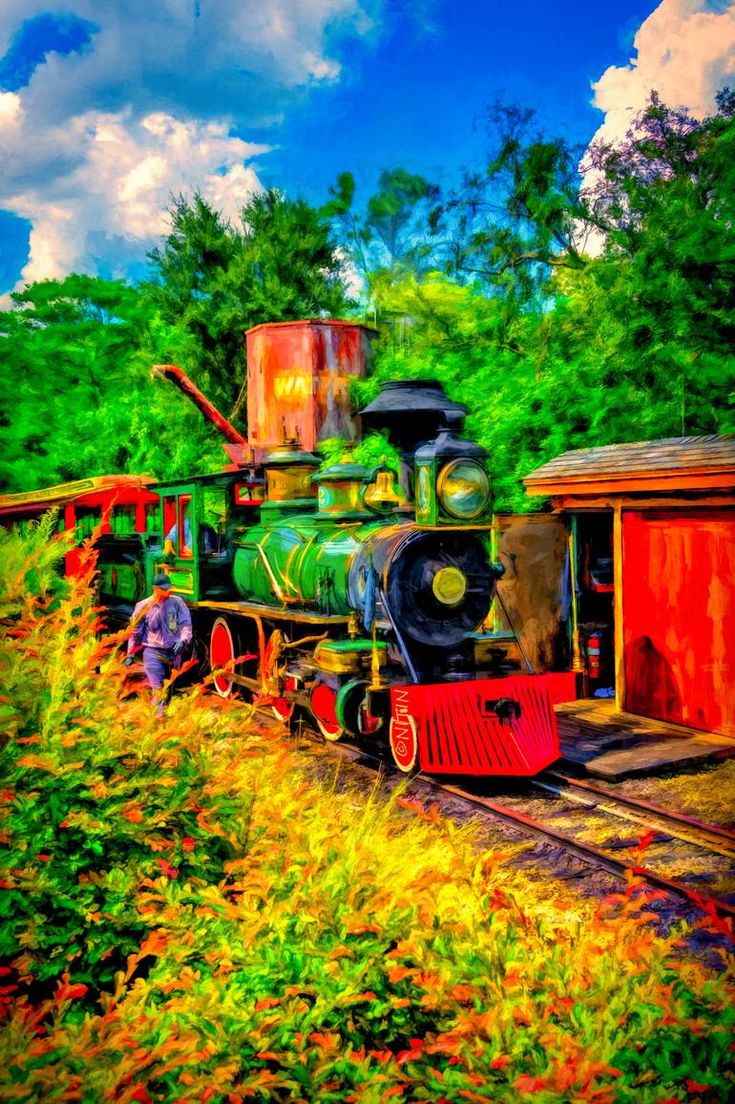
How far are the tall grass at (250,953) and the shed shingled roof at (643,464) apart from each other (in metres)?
5.21

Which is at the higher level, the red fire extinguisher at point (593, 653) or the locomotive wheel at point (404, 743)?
the red fire extinguisher at point (593, 653)

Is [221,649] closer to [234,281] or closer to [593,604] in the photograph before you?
[593,604]

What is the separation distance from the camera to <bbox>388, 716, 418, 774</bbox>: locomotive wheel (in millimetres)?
6898

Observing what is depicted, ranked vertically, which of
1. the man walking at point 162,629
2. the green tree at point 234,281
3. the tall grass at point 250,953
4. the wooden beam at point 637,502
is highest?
the green tree at point 234,281

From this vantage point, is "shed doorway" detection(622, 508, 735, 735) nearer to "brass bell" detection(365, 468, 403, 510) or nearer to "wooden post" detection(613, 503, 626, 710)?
"wooden post" detection(613, 503, 626, 710)

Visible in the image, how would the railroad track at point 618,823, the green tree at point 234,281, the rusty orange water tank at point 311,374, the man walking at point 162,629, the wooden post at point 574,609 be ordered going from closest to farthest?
1. the railroad track at point 618,823
2. the man walking at point 162,629
3. the wooden post at point 574,609
4. the rusty orange water tank at point 311,374
5. the green tree at point 234,281

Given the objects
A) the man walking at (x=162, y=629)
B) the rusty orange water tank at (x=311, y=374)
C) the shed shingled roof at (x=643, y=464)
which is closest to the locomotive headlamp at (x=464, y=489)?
the shed shingled roof at (x=643, y=464)

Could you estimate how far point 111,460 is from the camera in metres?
23.5

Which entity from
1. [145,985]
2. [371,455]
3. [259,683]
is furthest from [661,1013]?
[371,455]

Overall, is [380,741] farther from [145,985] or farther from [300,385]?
[300,385]

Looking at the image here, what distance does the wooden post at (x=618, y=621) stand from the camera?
30.5 ft

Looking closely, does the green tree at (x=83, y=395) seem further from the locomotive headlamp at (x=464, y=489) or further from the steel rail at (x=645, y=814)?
the steel rail at (x=645, y=814)

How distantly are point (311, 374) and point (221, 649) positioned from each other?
7.93 meters

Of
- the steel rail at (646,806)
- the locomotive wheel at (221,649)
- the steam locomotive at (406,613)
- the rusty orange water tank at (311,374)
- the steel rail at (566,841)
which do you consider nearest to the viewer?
the steel rail at (566,841)
